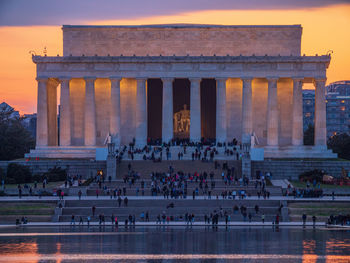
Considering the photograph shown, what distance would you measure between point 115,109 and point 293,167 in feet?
84.9

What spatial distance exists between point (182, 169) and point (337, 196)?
19293 millimetres

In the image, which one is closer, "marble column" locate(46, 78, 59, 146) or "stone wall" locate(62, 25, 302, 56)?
"marble column" locate(46, 78, 59, 146)

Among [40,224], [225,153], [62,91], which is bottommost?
[40,224]

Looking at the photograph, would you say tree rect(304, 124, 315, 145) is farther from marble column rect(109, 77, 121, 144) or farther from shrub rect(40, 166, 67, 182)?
shrub rect(40, 166, 67, 182)

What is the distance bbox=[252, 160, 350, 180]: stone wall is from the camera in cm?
9150

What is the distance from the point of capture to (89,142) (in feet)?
342

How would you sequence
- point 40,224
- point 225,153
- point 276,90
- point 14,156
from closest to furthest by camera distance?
point 40,224, point 225,153, point 276,90, point 14,156

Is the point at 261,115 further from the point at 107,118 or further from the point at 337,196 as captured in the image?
the point at 337,196

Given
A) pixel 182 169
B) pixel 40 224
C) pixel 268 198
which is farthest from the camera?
pixel 182 169

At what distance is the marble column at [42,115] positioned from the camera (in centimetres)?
10356

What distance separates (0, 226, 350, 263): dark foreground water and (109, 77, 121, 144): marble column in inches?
1582

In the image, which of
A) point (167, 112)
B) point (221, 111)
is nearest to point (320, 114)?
point (221, 111)

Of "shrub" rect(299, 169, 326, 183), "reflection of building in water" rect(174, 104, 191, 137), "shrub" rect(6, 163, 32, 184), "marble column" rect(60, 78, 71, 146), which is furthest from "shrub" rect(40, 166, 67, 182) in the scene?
"shrub" rect(299, 169, 326, 183)

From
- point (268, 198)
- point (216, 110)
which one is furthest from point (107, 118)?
point (268, 198)
